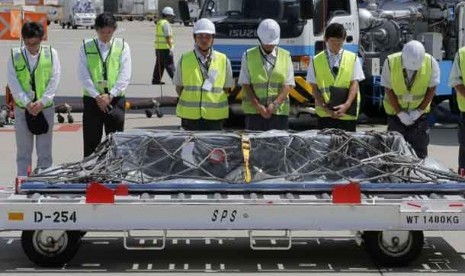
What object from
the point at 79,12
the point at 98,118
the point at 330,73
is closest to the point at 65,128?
the point at 98,118

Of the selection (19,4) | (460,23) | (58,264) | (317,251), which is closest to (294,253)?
(317,251)

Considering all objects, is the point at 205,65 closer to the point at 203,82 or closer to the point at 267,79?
the point at 203,82

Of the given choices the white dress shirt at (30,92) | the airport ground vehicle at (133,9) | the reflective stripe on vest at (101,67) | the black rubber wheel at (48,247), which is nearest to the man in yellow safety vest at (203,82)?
the reflective stripe on vest at (101,67)

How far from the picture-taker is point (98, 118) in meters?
10.3

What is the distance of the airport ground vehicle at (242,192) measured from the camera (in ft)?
25.2

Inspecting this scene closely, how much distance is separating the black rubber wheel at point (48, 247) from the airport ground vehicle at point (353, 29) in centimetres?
758

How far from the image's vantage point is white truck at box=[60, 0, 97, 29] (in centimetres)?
6775

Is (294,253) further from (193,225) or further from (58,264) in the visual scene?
(58,264)

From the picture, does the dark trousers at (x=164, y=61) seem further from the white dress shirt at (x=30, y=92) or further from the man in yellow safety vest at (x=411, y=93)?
the man in yellow safety vest at (x=411, y=93)

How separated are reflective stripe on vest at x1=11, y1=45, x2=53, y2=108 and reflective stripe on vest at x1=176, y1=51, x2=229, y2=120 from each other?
4.27ft

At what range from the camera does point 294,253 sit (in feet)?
28.2

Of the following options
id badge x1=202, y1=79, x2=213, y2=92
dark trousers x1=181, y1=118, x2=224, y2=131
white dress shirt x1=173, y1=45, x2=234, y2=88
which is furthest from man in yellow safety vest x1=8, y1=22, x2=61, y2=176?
id badge x1=202, y1=79, x2=213, y2=92

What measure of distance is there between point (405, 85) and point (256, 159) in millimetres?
1871

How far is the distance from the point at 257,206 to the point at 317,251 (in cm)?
121
